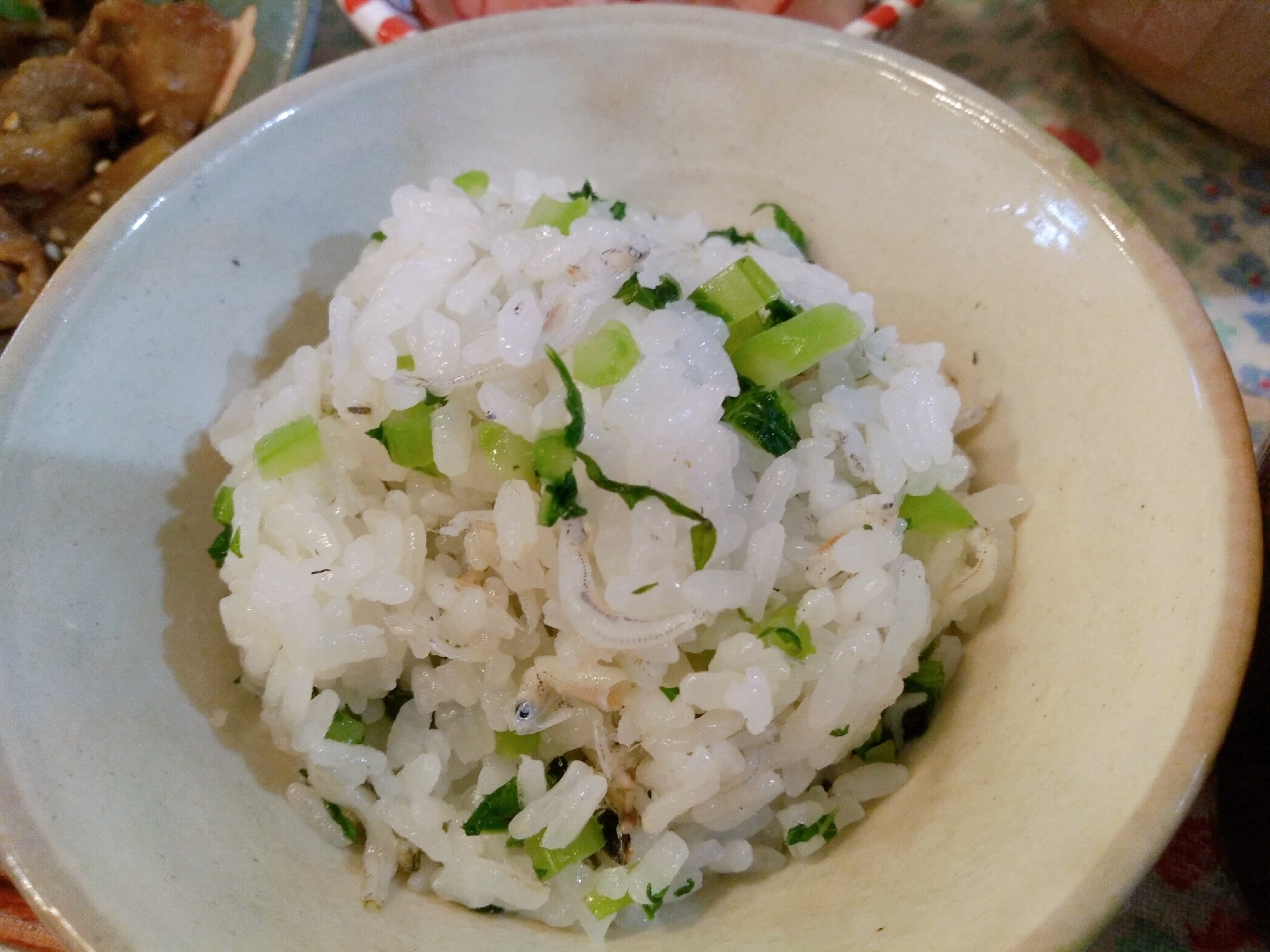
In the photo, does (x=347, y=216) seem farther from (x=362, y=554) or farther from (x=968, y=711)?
(x=968, y=711)

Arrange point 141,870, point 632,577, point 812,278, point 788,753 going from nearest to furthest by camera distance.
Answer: point 141,870 < point 632,577 < point 788,753 < point 812,278

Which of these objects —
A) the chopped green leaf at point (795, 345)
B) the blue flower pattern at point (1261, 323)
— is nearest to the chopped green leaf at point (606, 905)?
the chopped green leaf at point (795, 345)

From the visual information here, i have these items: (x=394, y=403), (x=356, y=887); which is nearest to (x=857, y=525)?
(x=394, y=403)

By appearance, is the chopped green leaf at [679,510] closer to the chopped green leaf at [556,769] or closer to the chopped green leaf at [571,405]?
the chopped green leaf at [571,405]

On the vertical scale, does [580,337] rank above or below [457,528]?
above

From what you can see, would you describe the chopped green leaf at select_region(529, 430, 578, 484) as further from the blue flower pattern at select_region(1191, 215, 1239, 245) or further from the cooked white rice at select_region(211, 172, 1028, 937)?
the blue flower pattern at select_region(1191, 215, 1239, 245)
